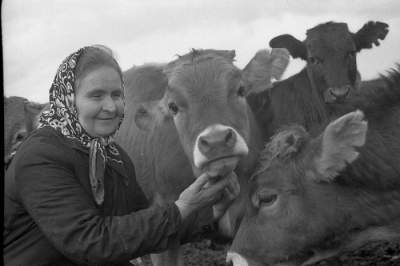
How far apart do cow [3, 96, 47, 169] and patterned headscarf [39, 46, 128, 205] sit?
10.5 ft

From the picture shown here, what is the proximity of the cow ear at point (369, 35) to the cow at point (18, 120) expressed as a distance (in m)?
4.39

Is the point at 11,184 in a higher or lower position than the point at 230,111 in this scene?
lower

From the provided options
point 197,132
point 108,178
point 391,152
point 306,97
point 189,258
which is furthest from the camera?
point 189,258

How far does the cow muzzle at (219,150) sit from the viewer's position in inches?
169

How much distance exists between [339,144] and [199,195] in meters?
1.06

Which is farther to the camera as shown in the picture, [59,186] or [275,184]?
[275,184]

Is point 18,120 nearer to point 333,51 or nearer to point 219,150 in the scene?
point 219,150

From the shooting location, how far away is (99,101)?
392 cm

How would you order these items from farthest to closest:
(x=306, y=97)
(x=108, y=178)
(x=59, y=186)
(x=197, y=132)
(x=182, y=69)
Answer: (x=306, y=97)
(x=182, y=69)
(x=197, y=132)
(x=108, y=178)
(x=59, y=186)

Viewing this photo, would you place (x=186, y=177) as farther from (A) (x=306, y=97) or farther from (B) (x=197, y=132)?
(A) (x=306, y=97)

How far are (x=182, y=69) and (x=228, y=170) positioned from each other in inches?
55.5

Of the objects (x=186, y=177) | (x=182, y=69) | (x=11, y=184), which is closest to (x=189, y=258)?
(x=186, y=177)

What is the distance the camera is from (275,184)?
171 inches

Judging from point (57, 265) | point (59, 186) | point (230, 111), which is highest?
point (230, 111)
